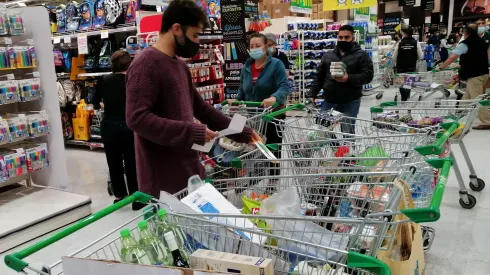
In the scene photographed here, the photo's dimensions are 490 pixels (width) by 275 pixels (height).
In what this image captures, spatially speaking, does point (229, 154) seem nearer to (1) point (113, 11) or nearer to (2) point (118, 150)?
(2) point (118, 150)

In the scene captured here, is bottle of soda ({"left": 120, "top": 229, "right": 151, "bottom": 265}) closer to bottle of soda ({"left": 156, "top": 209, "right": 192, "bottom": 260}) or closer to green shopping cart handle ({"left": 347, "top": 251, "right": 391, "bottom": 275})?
bottle of soda ({"left": 156, "top": 209, "right": 192, "bottom": 260})

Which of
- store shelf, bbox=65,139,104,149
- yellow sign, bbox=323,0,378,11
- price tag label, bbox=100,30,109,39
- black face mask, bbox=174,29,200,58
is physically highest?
yellow sign, bbox=323,0,378,11

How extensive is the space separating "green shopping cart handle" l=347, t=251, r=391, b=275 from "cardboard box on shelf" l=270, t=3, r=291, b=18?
32.2 ft

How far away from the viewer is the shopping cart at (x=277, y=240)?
4.34 ft

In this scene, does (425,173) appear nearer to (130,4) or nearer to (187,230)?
(187,230)

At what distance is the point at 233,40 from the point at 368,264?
6.21 meters

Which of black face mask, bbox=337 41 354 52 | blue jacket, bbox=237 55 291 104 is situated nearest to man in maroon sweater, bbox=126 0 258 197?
blue jacket, bbox=237 55 291 104

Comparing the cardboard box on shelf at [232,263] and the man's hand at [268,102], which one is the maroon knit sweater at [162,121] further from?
the man's hand at [268,102]

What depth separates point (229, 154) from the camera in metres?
3.28

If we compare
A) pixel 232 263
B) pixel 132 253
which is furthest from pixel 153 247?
pixel 232 263

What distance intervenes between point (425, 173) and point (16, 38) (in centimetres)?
418

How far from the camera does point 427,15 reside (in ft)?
80.2

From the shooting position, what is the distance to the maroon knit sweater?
1888 millimetres

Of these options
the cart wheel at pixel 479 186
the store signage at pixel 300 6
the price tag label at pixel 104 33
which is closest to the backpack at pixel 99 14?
the price tag label at pixel 104 33
